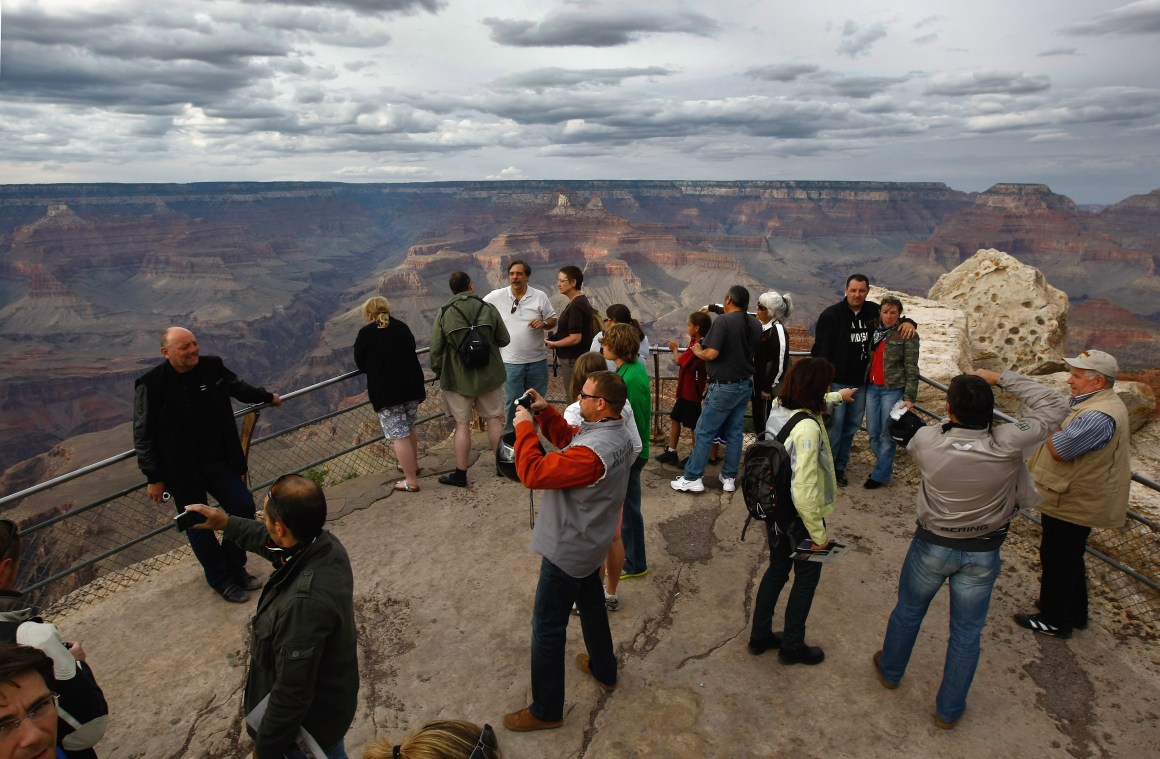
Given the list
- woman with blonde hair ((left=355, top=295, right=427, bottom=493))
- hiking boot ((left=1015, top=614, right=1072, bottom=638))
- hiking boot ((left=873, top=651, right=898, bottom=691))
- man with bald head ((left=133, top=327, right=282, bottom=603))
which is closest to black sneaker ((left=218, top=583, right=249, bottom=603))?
man with bald head ((left=133, top=327, right=282, bottom=603))

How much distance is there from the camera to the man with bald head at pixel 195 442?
3.99 metres

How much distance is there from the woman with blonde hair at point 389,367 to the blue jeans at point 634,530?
Result: 2186mm

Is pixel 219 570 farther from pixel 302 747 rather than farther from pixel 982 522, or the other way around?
pixel 982 522

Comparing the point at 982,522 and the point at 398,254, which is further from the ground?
the point at 982,522

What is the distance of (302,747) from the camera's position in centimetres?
218

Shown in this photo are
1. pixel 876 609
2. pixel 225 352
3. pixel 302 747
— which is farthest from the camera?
pixel 225 352

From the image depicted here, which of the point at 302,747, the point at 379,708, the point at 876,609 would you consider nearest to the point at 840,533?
the point at 876,609

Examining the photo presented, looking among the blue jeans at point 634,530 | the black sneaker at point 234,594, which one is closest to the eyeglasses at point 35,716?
the blue jeans at point 634,530

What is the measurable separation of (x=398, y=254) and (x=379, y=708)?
19769 cm

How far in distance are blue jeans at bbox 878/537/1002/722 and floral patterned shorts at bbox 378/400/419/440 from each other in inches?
156

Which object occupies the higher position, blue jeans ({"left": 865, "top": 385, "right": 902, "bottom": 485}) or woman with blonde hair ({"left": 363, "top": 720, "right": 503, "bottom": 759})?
woman with blonde hair ({"left": 363, "top": 720, "right": 503, "bottom": 759})

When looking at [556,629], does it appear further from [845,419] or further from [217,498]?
[845,419]

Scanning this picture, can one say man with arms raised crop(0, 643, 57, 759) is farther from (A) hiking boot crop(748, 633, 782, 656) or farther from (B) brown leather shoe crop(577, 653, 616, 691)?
(A) hiking boot crop(748, 633, 782, 656)

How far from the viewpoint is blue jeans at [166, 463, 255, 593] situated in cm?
419
